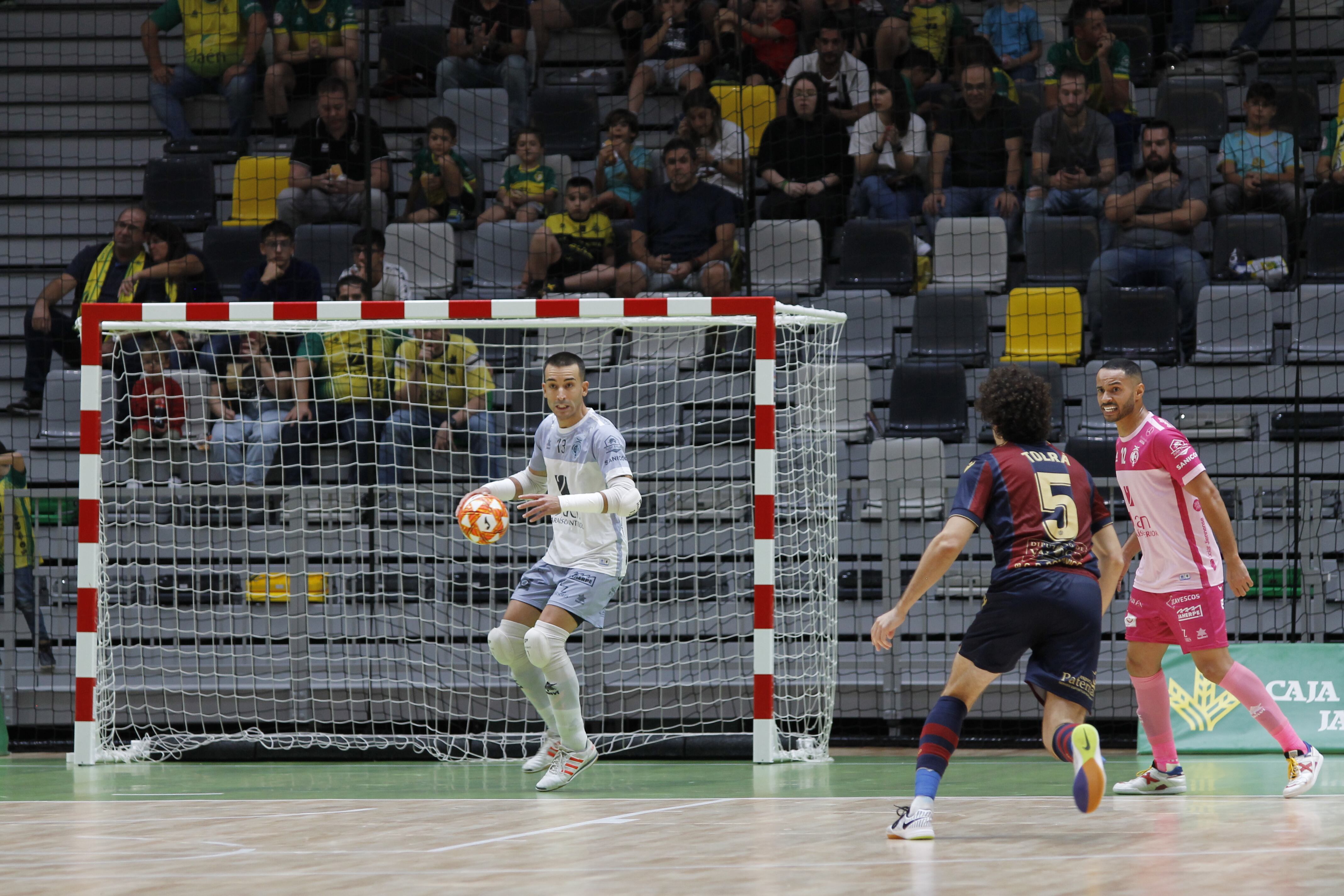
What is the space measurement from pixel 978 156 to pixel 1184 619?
600 cm

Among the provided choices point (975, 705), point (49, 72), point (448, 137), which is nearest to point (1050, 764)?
point (975, 705)

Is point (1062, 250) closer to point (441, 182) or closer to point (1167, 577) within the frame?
point (441, 182)

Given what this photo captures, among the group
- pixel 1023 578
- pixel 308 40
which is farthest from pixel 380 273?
pixel 1023 578

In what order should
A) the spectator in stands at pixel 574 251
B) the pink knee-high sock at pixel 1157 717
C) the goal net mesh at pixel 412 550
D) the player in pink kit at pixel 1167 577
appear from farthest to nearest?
the spectator in stands at pixel 574 251
the goal net mesh at pixel 412 550
the pink knee-high sock at pixel 1157 717
the player in pink kit at pixel 1167 577

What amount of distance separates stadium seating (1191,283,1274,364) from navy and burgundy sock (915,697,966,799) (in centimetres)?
649

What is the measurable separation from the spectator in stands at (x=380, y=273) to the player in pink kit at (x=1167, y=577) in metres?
5.99

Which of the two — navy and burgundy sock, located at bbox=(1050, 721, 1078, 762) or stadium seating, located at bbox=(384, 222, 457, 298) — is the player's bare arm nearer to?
navy and burgundy sock, located at bbox=(1050, 721, 1078, 762)

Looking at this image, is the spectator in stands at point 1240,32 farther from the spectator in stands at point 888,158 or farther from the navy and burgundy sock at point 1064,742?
the navy and burgundy sock at point 1064,742

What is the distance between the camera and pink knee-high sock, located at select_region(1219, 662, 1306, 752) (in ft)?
21.8

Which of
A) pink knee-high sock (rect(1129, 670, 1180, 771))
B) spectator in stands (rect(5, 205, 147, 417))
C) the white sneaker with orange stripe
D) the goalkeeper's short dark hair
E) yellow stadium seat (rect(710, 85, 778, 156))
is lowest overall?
the white sneaker with orange stripe

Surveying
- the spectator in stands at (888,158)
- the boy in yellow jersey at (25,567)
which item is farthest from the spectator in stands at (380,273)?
the spectator in stands at (888,158)

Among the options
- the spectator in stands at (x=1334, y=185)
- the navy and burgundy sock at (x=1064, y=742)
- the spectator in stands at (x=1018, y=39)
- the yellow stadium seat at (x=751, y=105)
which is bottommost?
the navy and burgundy sock at (x=1064, y=742)

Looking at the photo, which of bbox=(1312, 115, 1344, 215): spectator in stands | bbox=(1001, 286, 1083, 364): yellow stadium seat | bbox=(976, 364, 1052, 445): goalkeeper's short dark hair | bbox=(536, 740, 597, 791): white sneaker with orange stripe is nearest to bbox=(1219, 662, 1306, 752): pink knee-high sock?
bbox=(976, 364, 1052, 445): goalkeeper's short dark hair

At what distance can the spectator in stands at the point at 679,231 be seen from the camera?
11.4 metres
